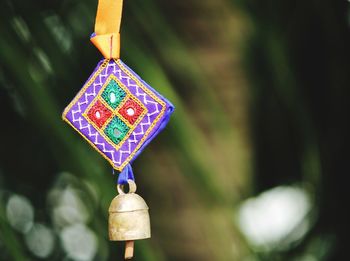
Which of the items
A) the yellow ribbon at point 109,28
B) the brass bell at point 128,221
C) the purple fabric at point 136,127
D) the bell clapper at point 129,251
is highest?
the yellow ribbon at point 109,28

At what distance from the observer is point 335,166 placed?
0.90 metres

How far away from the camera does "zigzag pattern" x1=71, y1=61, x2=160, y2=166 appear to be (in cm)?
45

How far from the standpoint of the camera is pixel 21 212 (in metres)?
0.92

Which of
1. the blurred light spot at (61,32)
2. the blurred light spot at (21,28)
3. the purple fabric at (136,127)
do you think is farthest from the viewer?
the blurred light spot at (61,32)

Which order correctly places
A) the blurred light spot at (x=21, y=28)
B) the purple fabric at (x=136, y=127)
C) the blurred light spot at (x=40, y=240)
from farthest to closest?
the blurred light spot at (x=40, y=240) < the blurred light spot at (x=21, y=28) < the purple fabric at (x=136, y=127)

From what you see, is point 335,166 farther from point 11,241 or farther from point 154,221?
point 11,241

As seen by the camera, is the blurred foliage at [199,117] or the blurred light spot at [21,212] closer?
the blurred foliage at [199,117]

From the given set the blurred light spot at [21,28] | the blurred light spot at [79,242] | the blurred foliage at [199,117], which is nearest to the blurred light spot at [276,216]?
the blurred foliage at [199,117]

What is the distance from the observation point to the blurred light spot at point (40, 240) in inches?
35.1

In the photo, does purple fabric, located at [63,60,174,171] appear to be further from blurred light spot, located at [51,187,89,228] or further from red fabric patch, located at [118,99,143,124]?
blurred light spot, located at [51,187,89,228]

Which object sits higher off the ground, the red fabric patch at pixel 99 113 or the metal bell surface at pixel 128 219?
the red fabric patch at pixel 99 113

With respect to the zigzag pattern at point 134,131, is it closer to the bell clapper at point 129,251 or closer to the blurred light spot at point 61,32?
the bell clapper at point 129,251

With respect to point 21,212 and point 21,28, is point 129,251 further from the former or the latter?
point 21,212

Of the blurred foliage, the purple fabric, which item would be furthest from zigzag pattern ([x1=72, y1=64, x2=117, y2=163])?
the blurred foliage
